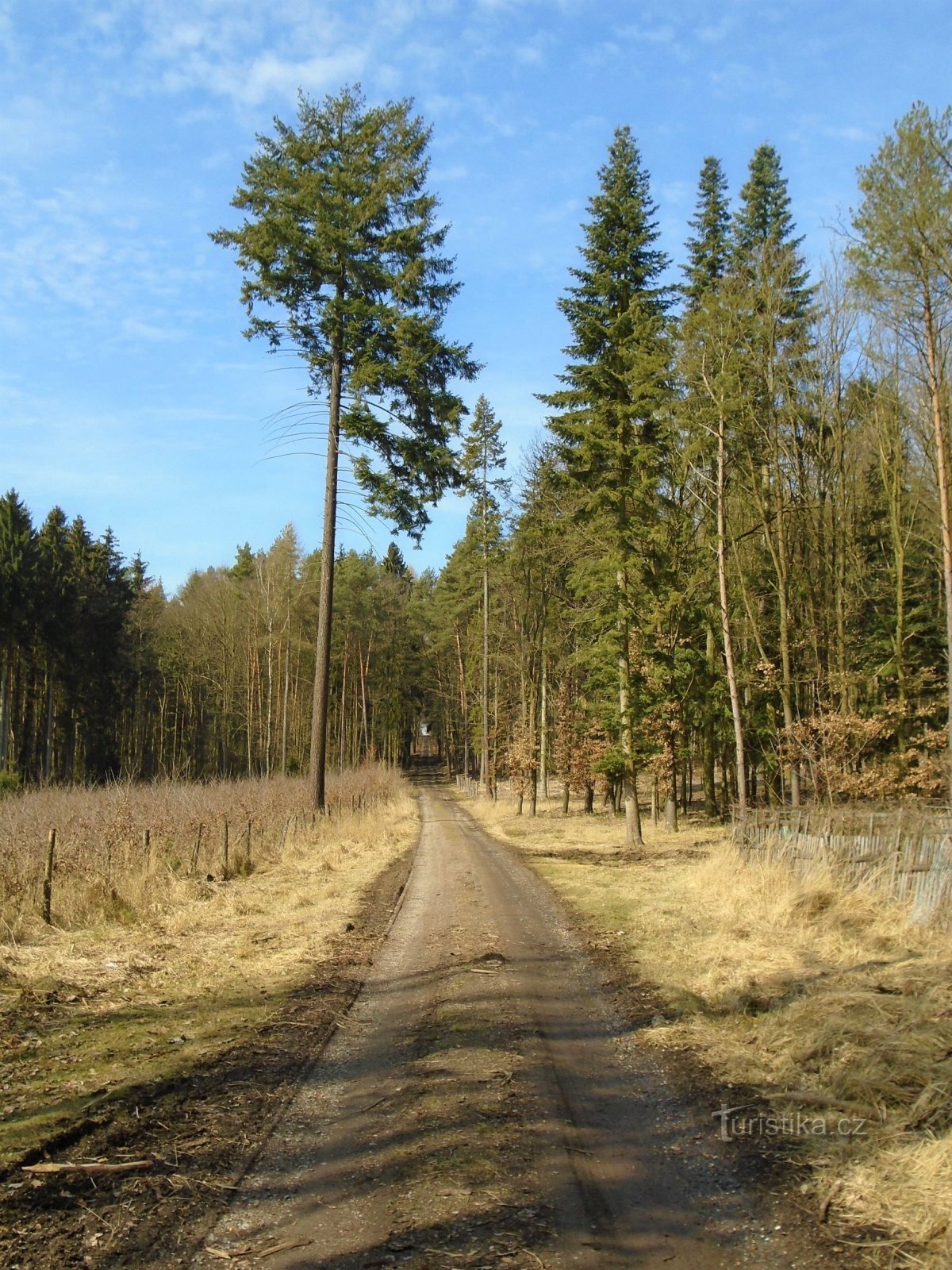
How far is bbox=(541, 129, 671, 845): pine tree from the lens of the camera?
823 inches

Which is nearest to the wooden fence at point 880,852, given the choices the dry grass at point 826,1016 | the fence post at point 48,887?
the dry grass at point 826,1016

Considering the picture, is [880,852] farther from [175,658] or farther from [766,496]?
[175,658]

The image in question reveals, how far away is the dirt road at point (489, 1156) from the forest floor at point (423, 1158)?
0.01 metres

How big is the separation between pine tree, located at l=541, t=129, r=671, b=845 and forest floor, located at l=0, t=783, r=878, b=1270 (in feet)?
48.0

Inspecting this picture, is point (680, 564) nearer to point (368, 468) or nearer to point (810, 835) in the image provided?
point (368, 468)

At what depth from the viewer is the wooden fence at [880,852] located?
31.8 feet

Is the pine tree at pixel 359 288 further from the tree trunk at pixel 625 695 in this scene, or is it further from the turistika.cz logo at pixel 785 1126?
the turistika.cz logo at pixel 785 1126

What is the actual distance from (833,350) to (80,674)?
37.9 meters

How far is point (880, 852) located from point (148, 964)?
8963mm

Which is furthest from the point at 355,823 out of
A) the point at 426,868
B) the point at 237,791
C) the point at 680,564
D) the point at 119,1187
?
the point at 119,1187

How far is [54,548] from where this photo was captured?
4475 cm

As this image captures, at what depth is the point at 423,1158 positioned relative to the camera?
454 centimetres

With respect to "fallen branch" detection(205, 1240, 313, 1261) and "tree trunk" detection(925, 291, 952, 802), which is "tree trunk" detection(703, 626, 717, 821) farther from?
"fallen branch" detection(205, 1240, 313, 1261)

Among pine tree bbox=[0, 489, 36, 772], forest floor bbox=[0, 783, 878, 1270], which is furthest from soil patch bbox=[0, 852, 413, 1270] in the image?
pine tree bbox=[0, 489, 36, 772]
